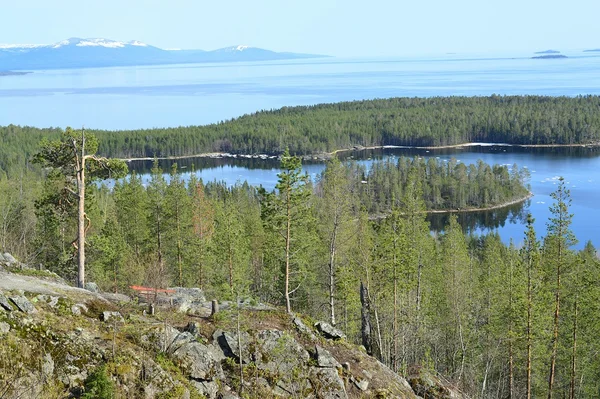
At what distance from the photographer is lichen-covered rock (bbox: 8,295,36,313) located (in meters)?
14.3

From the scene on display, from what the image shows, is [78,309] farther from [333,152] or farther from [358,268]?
[333,152]

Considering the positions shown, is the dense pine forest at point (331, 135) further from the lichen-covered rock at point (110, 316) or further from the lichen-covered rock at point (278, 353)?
the lichen-covered rock at point (278, 353)

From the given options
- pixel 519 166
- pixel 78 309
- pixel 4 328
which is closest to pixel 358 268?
pixel 78 309

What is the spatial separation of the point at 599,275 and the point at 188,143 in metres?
153

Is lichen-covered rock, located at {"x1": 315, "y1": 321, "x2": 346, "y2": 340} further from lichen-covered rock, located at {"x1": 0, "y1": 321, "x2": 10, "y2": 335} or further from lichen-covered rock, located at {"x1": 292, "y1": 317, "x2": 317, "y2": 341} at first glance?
lichen-covered rock, located at {"x1": 0, "y1": 321, "x2": 10, "y2": 335}

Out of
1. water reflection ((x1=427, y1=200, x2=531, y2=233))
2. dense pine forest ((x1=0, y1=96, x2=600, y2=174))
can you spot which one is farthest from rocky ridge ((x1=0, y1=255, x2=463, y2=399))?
dense pine forest ((x1=0, y1=96, x2=600, y2=174))

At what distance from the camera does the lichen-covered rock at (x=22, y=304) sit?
562 inches

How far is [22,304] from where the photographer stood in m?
14.3

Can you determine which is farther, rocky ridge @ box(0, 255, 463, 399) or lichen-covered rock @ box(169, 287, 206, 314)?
lichen-covered rock @ box(169, 287, 206, 314)

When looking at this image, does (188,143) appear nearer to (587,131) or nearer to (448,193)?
(448,193)

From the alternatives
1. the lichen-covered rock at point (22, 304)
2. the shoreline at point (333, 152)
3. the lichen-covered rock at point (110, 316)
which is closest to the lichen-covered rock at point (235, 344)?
the lichen-covered rock at point (110, 316)

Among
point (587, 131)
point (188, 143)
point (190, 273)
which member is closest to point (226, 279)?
point (190, 273)

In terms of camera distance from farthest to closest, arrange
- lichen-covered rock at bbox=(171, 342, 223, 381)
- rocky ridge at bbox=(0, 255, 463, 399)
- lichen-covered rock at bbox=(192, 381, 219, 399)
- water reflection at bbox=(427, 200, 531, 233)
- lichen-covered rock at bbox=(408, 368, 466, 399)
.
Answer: water reflection at bbox=(427, 200, 531, 233) → lichen-covered rock at bbox=(408, 368, 466, 399) → lichen-covered rock at bbox=(171, 342, 223, 381) → lichen-covered rock at bbox=(192, 381, 219, 399) → rocky ridge at bbox=(0, 255, 463, 399)

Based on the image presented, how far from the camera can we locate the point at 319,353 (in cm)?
1756
